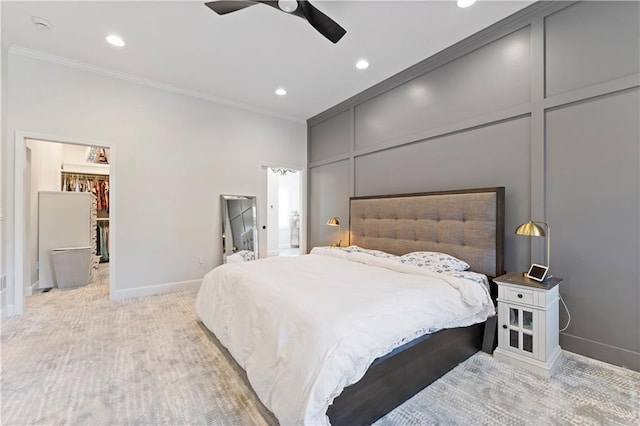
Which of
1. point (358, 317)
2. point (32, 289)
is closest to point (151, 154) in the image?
point (32, 289)

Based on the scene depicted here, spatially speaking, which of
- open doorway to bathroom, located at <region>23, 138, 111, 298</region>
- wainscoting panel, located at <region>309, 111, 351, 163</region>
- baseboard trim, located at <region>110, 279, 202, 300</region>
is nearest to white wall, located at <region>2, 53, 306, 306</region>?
baseboard trim, located at <region>110, 279, 202, 300</region>

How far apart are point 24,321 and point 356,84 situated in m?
4.98

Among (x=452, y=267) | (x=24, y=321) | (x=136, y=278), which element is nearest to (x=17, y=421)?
(x=24, y=321)

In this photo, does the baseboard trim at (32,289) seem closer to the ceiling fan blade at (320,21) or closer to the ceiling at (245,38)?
the ceiling at (245,38)

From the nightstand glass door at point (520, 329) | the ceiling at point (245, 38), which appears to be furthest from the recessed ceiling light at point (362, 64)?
the nightstand glass door at point (520, 329)

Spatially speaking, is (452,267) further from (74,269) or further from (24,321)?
(74,269)

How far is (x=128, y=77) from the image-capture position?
12.3 ft

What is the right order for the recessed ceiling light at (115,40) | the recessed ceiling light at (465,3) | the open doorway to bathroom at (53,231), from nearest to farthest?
the recessed ceiling light at (465,3), the recessed ceiling light at (115,40), the open doorway to bathroom at (53,231)

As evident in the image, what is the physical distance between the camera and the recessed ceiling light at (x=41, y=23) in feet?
8.66

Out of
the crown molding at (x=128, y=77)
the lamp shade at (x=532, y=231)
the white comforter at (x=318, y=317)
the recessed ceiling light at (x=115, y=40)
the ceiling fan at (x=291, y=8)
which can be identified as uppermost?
the recessed ceiling light at (x=115, y=40)

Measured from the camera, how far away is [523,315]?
213 cm

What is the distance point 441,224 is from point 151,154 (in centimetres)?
408

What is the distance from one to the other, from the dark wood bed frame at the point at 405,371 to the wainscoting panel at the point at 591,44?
2.18 metres

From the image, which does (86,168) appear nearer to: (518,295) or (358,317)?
(358,317)
